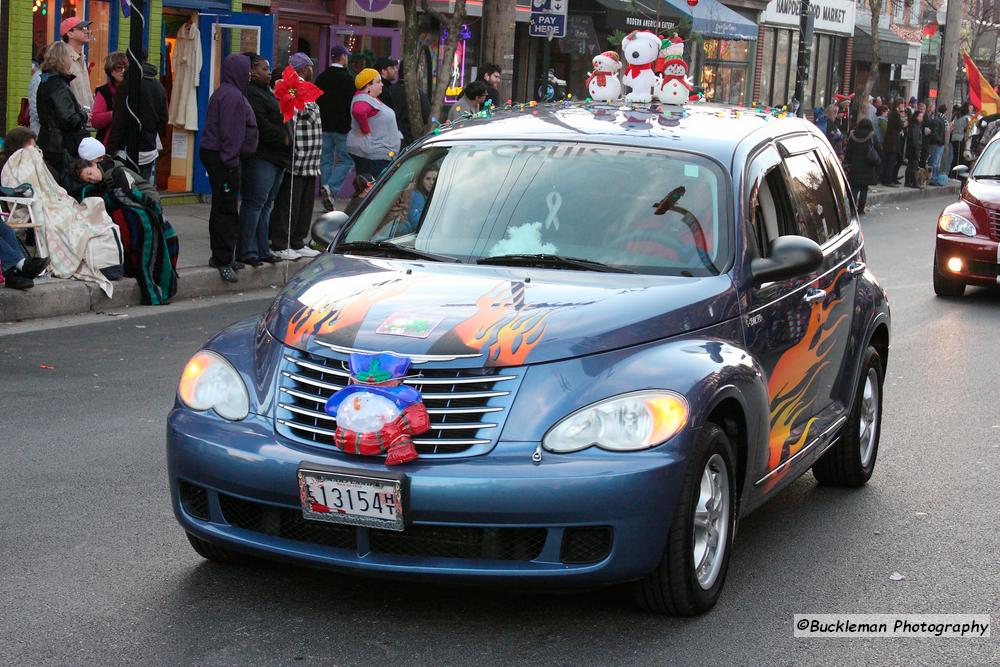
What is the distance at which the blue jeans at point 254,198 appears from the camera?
13.5 meters

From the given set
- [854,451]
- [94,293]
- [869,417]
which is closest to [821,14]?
[94,293]

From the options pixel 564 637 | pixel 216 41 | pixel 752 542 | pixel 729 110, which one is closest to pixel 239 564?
pixel 564 637

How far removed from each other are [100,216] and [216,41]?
7286 mm

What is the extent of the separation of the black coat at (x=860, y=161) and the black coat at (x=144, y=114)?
13872mm

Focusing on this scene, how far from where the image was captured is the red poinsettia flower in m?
13.4

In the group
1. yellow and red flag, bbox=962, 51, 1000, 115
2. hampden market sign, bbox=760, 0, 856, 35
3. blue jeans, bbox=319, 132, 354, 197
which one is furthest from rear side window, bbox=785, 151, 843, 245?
hampden market sign, bbox=760, 0, 856, 35

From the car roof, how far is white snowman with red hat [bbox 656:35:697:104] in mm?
281

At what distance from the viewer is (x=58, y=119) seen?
13133 mm

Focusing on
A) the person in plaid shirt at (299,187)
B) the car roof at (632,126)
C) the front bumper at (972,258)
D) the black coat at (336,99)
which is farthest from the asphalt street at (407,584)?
the black coat at (336,99)

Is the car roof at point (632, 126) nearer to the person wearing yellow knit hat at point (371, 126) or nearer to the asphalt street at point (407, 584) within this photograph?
the asphalt street at point (407, 584)

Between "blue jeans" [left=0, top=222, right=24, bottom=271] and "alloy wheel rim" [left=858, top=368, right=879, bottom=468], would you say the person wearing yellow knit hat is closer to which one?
"blue jeans" [left=0, top=222, right=24, bottom=271]

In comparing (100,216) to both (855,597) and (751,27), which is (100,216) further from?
(751,27)

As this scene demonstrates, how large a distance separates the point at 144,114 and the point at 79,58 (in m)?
1.41

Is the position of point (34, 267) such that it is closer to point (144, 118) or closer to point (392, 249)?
point (144, 118)
